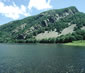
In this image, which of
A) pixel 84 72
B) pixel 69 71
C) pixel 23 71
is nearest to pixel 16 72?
pixel 23 71

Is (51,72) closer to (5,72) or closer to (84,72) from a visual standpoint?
(84,72)

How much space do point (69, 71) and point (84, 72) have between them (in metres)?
4.99

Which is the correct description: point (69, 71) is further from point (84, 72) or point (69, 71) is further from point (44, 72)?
point (44, 72)

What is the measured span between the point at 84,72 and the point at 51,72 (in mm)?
11218

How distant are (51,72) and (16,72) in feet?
39.2

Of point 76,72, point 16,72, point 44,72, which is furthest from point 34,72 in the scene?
point 76,72

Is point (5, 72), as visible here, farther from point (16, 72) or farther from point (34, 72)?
point (34, 72)

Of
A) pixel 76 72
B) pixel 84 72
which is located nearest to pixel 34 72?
pixel 76 72

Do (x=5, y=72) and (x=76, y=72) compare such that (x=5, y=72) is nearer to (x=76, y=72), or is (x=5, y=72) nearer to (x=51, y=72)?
(x=51, y=72)

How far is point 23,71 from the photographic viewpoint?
45281 mm

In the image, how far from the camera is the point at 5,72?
145ft

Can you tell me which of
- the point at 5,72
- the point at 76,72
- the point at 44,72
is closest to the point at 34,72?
the point at 44,72

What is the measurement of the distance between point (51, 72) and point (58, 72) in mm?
2360

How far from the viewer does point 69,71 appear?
A: 44.8 meters
